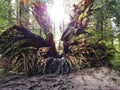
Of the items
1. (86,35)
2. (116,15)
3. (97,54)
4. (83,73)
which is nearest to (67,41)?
(86,35)

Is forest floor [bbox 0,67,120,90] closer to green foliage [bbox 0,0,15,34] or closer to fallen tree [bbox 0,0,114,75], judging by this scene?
fallen tree [bbox 0,0,114,75]

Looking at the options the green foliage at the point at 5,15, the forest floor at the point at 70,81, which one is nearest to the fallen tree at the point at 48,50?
the forest floor at the point at 70,81

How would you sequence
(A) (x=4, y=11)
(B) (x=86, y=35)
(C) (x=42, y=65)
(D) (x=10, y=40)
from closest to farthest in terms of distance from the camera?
(C) (x=42, y=65) < (D) (x=10, y=40) < (B) (x=86, y=35) < (A) (x=4, y=11)

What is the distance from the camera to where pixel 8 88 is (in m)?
4.08

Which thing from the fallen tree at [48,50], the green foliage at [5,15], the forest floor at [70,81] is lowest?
the forest floor at [70,81]

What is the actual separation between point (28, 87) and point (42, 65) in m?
1.26

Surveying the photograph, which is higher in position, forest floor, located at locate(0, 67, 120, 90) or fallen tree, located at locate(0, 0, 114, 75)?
fallen tree, located at locate(0, 0, 114, 75)

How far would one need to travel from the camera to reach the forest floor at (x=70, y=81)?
4094mm

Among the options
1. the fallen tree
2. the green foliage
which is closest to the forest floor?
the fallen tree

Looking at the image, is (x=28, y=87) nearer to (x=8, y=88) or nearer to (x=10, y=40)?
(x=8, y=88)

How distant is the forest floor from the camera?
161 inches

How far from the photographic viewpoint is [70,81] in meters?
4.42

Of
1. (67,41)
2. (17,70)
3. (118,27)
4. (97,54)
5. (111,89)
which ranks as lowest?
(111,89)

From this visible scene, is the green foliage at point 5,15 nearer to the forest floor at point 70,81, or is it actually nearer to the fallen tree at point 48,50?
the fallen tree at point 48,50
